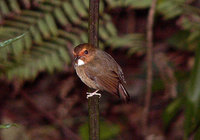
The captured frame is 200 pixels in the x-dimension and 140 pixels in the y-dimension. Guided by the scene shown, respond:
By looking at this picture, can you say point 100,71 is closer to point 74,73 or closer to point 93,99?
point 93,99

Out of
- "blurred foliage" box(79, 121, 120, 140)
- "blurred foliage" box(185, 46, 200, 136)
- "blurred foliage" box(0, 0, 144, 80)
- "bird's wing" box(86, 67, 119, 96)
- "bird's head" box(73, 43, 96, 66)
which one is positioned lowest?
"blurred foliage" box(79, 121, 120, 140)

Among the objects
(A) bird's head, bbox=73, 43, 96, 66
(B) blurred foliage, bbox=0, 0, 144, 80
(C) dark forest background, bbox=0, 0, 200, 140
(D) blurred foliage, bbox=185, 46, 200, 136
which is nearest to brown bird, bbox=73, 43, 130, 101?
(A) bird's head, bbox=73, 43, 96, 66

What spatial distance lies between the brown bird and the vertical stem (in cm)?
80

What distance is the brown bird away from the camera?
9.22 ft

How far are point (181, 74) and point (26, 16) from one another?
219 cm

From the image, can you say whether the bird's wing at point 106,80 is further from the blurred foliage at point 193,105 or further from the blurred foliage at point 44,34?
the blurred foliage at point 44,34

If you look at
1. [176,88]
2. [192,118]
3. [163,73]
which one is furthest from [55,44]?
[192,118]

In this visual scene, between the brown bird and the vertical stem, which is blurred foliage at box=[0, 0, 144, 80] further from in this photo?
the vertical stem

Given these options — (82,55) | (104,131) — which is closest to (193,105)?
(82,55)

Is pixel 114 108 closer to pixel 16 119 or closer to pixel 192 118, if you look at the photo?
pixel 16 119

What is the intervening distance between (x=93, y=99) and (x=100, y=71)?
0.99 metres

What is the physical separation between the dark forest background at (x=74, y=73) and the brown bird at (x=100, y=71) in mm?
623

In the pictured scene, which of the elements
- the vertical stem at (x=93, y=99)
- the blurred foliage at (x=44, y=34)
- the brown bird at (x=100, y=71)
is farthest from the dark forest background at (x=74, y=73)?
the vertical stem at (x=93, y=99)

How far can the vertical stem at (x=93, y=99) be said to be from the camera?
1764 mm
